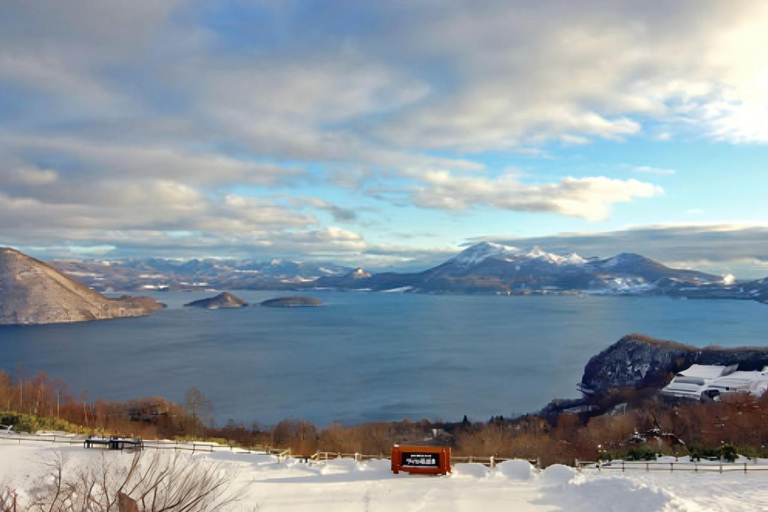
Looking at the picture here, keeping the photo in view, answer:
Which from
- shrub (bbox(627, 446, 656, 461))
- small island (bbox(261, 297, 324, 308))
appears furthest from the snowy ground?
small island (bbox(261, 297, 324, 308))

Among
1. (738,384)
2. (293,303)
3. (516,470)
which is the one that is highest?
(516,470)

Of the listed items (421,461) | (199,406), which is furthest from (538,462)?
(199,406)

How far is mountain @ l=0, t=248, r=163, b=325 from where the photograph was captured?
116m

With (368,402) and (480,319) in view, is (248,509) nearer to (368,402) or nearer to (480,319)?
(368,402)

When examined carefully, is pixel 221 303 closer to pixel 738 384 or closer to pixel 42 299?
pixel 42 299

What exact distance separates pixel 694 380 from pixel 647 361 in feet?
38.2

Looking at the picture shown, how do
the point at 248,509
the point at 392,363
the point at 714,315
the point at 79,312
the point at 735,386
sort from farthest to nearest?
the point at 714,315 < the point at 79,312 < the point at 392,363 < the point at 735,386 < the point at 248,509

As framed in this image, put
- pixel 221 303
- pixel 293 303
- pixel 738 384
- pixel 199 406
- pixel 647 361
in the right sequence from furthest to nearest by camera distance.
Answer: pixel 293 303 < pixel 221 303 < pixel 647 361 < pixel 199 406 < pixel 738 384

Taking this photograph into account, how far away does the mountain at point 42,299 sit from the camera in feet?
381

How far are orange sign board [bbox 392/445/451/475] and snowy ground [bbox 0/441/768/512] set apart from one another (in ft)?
0.76

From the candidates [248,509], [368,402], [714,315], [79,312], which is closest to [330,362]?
[368,402]

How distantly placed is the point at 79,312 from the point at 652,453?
5242 inches

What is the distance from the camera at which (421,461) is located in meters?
13.3

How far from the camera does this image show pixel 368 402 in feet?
162
